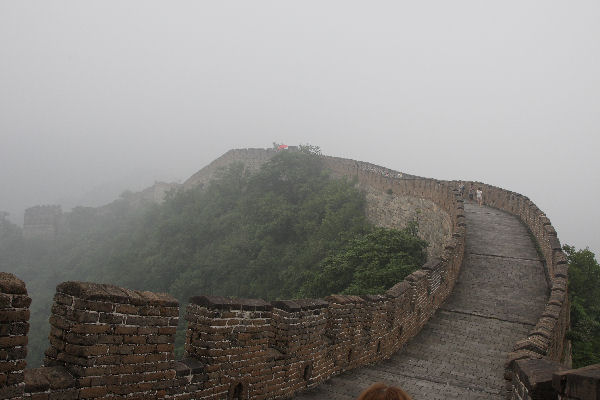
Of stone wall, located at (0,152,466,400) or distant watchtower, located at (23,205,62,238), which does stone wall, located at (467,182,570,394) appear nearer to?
stone wall, located at (0,152,466,400)

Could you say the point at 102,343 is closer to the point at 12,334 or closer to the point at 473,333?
the point at 12,334

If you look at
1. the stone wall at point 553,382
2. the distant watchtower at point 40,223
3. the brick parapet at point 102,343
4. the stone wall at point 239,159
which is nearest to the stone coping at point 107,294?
the brick parapet at point 102,343

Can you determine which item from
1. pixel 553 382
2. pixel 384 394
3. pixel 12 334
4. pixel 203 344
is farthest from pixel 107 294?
pixel 553 382

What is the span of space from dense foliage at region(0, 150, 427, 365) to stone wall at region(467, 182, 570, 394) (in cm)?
311

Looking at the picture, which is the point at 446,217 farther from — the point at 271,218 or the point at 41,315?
the point at 41,315

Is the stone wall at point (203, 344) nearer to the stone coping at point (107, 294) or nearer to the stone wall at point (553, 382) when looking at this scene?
the stone coping at point (107, 294)

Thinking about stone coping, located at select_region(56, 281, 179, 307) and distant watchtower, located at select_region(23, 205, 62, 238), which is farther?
distant watchtower, located at select_region(23, 205, 62, 238)

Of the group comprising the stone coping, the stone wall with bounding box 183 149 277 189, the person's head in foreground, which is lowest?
the person's head in foreground

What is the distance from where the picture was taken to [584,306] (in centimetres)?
1240

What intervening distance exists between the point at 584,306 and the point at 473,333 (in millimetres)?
4948

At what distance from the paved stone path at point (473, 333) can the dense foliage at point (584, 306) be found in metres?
1.11

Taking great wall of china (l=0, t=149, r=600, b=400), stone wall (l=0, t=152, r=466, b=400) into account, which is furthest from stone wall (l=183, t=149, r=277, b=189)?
stone wall (l=0, t=152, r=466, b=400)

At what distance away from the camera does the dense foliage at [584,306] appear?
10.3 metres

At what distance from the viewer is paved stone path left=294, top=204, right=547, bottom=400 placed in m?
6.86
